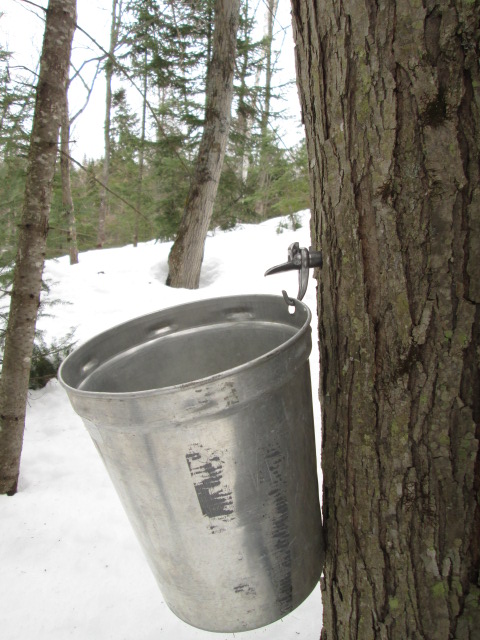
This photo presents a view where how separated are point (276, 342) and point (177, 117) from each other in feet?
27.3

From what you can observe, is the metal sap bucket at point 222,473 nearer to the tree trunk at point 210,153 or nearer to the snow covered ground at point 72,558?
the snow covered ground at point 72,558

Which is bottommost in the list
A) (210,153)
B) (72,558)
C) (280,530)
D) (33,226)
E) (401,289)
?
(72,558)

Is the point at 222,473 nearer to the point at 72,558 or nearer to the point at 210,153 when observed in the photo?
the point at 72,558

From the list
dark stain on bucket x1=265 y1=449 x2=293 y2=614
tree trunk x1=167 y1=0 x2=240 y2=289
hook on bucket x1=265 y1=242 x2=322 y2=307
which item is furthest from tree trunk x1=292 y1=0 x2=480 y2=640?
tree trunk x1=167 y1=0 x2=240 y2=289

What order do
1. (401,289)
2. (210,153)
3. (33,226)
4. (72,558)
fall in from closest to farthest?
(401,289) < (72,558) < (33,226) < (210,153)

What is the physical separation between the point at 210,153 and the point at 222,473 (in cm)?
599

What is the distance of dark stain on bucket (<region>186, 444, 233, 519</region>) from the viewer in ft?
2.76

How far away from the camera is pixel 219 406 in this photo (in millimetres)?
801

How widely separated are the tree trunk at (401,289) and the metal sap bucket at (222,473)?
0.11 metres

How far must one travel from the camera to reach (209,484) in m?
0.86

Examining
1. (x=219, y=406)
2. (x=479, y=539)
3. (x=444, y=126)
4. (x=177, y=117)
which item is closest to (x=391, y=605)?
(x=479, y=539)

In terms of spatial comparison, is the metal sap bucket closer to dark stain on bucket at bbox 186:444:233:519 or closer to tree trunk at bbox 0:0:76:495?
dark stain on bucket at bbox 186:444:233:519

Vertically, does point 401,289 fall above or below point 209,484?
above

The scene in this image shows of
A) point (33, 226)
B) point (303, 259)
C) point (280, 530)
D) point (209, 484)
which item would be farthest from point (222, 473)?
point (33, 226)
